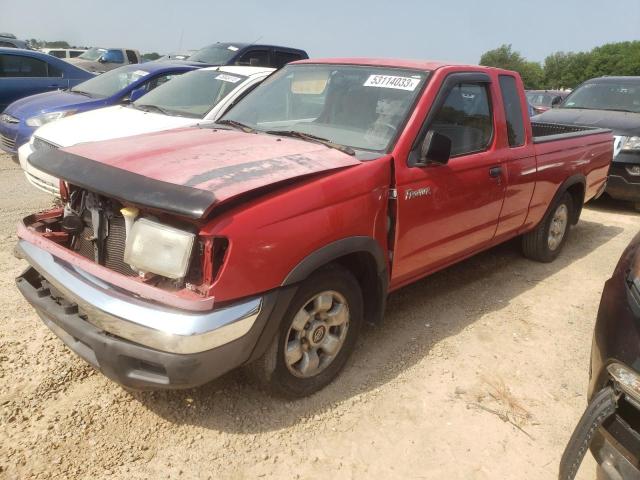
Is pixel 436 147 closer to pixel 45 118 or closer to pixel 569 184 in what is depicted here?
pixel 569 184

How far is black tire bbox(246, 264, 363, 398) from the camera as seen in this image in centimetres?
251

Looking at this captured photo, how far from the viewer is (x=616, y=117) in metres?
7.48

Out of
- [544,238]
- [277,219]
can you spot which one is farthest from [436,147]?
[544,238]

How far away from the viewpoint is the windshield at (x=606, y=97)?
791 cm

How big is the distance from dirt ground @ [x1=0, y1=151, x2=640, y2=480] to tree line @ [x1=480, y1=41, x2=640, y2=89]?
78917mm

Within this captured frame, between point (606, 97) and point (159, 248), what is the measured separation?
8277 millimetres

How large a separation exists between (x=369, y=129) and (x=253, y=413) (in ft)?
Result: 5.81

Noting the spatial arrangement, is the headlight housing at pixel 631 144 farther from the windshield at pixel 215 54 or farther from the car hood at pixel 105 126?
the windshield at pixel 215 54

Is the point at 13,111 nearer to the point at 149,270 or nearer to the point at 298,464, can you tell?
the point at 149,270

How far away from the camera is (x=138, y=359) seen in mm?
2211

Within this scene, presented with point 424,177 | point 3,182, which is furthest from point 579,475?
point 3,182

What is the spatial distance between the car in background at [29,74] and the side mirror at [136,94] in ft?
11.4

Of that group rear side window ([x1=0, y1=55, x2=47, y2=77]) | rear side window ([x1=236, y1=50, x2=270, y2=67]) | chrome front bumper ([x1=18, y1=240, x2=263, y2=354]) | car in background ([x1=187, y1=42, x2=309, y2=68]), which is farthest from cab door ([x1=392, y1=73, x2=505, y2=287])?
rear side window ([x1=0, y1=55, x2=47, y2=77])

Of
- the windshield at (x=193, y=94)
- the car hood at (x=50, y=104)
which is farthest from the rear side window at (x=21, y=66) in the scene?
the windshield at (x=193, y=94)
